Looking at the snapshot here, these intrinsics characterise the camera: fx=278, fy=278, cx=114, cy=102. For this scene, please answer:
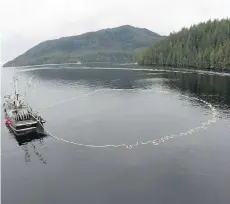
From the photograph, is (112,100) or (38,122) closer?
(38,122)

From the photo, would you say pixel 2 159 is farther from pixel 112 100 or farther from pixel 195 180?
pixel 112 100

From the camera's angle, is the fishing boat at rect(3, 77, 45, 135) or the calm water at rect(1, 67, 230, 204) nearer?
the calm water at rect(1, 67, 230, 204)

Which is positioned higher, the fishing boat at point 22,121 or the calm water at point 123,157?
the fishing boat at point 22,121

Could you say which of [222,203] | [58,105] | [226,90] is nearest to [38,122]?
[58,105]

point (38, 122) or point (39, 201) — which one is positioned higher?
→ point (38, 122)

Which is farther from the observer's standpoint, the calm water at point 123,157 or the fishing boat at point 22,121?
the fishing boat at point 22,121

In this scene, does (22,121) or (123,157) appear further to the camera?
(22,121)

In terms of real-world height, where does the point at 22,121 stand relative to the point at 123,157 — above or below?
above

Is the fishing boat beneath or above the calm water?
above
